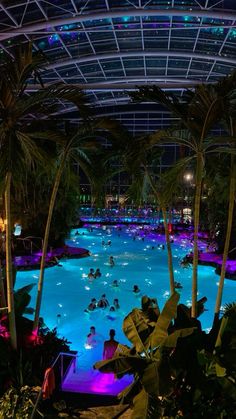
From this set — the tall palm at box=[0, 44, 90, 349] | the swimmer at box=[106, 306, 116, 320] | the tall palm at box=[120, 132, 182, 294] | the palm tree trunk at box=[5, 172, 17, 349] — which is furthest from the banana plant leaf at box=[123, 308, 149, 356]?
the swimmer at box=[106, 306, 116, 320]

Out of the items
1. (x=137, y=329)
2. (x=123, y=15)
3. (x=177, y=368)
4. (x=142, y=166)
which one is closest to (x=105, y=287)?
(x=142, y=166)

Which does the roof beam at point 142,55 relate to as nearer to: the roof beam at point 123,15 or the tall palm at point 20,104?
the roof beam at point 123,15

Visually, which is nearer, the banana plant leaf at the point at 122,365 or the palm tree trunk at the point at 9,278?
the banana plant leaf at the point at 122,365

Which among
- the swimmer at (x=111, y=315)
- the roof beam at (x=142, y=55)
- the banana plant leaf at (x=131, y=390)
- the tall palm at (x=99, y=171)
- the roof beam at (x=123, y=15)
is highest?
the roof beam at (x=142, y=55)

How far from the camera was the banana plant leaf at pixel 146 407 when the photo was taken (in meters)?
4.00

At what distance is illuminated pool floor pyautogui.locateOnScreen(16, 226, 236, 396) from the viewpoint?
501 inches

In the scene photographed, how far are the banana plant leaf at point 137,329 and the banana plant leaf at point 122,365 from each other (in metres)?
0.23

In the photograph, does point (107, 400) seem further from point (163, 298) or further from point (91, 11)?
point (91, 11)

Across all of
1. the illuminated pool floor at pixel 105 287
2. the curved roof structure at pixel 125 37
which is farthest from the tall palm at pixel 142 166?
the curved roof structure at pixel 125 37

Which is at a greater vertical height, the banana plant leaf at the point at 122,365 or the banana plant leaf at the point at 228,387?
the banana plant leaf at the point at 122,365

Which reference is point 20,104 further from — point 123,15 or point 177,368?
Answer: point 123,15

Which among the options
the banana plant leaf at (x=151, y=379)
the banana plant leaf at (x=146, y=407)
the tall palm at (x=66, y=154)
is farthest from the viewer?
the tall palm at (x=66, y=154)

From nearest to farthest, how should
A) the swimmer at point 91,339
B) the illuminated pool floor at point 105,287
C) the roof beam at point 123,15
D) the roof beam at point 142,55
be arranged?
the swimmer at point 91,339 < the illuminated pool floor at point 105,287 < the roof beam at point 123,15 < the roof beam at point 142,55

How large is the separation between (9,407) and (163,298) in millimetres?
12096
